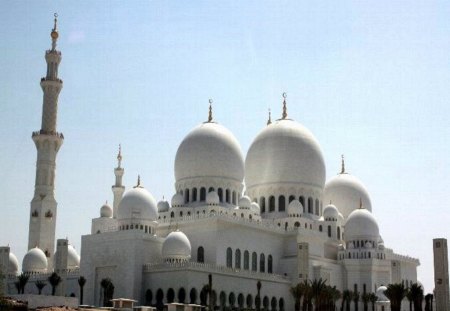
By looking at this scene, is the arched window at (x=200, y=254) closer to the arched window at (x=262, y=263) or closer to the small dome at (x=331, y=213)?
the arched window at (x=262, y=263)

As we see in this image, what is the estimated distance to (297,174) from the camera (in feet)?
192

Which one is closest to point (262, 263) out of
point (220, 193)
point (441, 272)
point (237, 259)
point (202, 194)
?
point (237, 259)

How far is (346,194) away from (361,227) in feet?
21.2

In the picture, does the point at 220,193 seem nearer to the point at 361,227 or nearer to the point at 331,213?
the point at 331,213

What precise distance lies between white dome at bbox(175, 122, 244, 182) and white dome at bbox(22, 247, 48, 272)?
12.1m

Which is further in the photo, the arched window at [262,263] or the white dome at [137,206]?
the arched window at [262,263]

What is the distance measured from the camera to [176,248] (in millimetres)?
46469

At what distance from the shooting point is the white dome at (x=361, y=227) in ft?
190

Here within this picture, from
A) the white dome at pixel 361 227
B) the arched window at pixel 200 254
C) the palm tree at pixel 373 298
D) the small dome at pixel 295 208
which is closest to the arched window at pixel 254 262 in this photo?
the arched window at pixel 200 254

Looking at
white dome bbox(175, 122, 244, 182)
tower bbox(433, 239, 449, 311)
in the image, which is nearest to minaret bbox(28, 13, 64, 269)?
white dome bbox(175, 122, 244, 182)

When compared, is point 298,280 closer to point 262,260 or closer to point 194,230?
point 262,260

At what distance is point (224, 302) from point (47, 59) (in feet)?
80.1

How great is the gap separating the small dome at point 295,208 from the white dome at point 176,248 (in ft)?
39.8

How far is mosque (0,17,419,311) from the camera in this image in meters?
47.3
